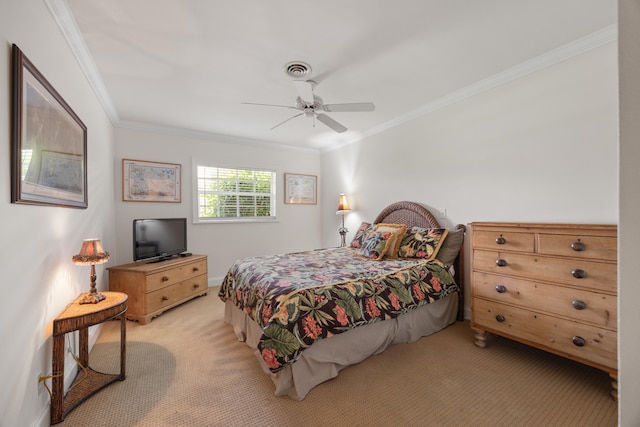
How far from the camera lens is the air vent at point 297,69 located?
237cm

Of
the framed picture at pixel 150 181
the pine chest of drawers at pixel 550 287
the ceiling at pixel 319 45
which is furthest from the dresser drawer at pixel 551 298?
the framed picture at pixel 150 181

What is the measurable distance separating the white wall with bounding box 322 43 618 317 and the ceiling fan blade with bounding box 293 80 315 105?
1.73 metres

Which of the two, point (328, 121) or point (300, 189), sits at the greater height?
point (328, 121)

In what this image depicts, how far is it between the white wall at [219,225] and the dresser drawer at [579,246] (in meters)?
3.87

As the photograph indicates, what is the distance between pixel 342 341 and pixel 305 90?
2072 mm

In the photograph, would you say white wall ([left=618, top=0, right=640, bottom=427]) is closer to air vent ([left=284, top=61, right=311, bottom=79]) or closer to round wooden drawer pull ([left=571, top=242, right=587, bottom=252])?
round wooden drawer pull ([left=571, top=242, right=587, bottom=252])

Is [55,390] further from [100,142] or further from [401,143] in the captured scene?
[401,143]

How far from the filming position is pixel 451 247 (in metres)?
2.98

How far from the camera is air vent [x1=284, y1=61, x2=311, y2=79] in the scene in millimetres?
2367

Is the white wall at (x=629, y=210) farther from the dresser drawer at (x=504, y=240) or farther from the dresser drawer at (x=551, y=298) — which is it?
the dresser drawer at (x=504, y=240)

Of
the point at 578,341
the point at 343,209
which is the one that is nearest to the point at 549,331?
the point at 578,341

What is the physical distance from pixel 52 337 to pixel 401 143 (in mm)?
3919

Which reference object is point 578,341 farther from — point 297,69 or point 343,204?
point 343,204

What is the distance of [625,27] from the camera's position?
74 cm
